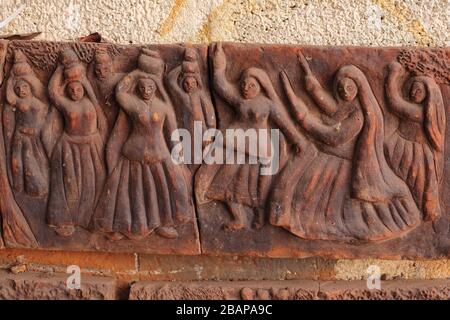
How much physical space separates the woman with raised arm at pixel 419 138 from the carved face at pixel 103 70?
1076 mm

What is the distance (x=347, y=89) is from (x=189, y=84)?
1.96 ft

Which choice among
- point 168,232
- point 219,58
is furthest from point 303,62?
point 168,232

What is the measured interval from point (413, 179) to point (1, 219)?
1.64 metres

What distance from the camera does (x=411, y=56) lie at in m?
1.99

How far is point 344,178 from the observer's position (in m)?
2.04

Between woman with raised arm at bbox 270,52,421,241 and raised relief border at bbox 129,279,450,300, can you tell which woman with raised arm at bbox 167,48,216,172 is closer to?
woman with raised arm at bbox 270,52,421,241

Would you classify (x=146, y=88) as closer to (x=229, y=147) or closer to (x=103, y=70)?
(x=103, y=70)

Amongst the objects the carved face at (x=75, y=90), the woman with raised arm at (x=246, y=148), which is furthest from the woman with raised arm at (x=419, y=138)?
the carved face at (x=75, y=90)

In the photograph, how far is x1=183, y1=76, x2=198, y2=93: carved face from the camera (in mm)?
2012

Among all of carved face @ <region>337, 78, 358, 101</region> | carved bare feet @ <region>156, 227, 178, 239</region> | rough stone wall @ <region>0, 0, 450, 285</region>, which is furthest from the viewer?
rough stone wall @ <region>0, 0, 450, 285</region>

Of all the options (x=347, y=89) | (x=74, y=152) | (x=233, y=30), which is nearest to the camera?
(x=347, y=89)

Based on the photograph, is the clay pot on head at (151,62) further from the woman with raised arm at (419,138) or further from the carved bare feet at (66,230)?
the woman with raised arm at (419,138)

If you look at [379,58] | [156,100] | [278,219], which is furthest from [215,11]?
[278,219]

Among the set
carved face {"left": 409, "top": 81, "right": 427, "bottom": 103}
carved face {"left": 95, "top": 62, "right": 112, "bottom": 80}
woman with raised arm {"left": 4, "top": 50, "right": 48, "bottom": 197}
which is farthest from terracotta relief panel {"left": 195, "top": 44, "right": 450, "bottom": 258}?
woman with raised arm {"left": 4, "top": 50, "right": 48, "bottom": 197}
